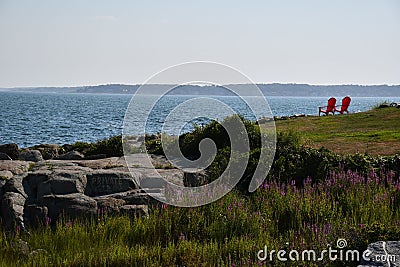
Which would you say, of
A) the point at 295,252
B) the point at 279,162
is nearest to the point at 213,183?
the point at 279,162

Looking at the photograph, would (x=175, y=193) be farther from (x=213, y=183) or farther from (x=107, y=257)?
(x=107, y=257)

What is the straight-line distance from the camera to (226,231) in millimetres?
6914

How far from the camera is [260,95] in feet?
29.6

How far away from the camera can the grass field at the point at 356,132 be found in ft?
40.7

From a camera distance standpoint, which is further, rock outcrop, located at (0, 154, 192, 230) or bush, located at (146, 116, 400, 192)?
bush, located at (146, 116, 400, 192)

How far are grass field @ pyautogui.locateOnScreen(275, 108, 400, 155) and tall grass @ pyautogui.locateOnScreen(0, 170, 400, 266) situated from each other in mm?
3821

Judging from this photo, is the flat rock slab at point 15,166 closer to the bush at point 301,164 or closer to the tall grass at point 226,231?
the tall grass at point 226,231

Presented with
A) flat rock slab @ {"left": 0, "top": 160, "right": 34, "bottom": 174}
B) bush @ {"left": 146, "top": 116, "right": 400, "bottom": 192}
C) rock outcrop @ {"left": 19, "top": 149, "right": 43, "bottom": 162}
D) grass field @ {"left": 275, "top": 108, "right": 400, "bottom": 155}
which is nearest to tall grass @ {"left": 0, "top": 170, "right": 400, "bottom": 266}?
bush @ {"left": 146, "top": 116, "right": 400, "bottom": 192}

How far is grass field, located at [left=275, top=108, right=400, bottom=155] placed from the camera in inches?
489

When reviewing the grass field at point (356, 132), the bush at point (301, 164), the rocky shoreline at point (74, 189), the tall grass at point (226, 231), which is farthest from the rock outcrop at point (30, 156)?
the grass field at point (356, 132)

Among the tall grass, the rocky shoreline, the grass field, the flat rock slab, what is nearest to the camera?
the tall grass

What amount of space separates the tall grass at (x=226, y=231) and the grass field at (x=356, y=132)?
382cm

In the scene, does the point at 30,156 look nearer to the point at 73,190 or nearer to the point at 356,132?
the point at 73,190

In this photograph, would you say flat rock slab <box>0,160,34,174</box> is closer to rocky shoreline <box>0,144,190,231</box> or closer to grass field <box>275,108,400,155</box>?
rocky shoreline <box>0,144,190,231</box>
